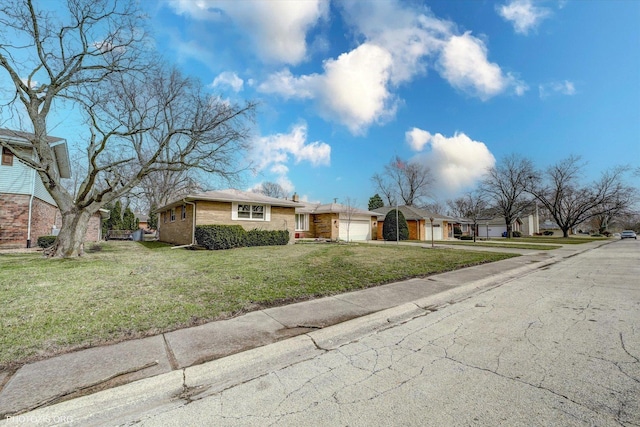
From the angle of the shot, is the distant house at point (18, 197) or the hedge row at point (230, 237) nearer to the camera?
the distant house at point (18, 197)

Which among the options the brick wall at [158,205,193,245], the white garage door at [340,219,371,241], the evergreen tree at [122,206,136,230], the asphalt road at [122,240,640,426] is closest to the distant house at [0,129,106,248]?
the brick wall at [158,205,193,245]

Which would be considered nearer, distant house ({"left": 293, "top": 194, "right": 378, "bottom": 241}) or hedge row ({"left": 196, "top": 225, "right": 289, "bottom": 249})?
hedge row ({"left": 196, "top": 225, "right": 289, "bottom": 249})

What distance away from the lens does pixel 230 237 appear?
14.9 meters

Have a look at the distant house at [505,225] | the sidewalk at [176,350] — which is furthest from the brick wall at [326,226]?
the distant house at [505,225]

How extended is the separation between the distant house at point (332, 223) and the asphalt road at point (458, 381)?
20748 mm

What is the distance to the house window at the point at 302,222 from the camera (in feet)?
86.0

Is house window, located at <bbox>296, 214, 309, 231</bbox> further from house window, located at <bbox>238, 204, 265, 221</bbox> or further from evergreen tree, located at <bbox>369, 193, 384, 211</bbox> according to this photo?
evergreen tree, located at <bbox>369, 193, 384, 211</bbox>

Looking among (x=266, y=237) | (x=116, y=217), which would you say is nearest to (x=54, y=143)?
(x=266, y=237)


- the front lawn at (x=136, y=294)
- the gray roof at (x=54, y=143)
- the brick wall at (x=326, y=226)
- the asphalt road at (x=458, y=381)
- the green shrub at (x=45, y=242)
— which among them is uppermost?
the gray roof at (x=54, y=143)

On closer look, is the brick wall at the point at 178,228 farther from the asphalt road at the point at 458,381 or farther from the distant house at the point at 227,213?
the asphalt road at the point at 458,381

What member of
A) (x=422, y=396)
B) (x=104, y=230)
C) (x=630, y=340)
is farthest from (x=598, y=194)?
(x=104, y=230)

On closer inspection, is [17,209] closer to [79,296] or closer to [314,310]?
[79,296]

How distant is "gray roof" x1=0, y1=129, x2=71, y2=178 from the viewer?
1315 centimetres

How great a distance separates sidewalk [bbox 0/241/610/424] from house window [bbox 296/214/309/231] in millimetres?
20638
